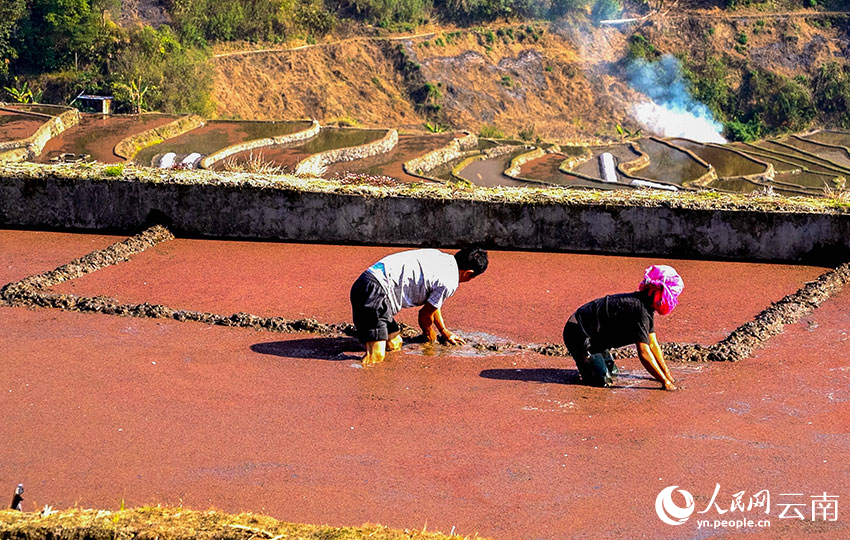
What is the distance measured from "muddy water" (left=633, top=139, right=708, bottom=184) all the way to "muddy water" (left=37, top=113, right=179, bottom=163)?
22030 millimetres

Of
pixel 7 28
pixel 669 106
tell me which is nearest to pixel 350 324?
pixel 7 28

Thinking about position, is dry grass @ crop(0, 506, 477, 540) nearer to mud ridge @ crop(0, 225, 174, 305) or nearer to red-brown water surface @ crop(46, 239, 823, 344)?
red-brown water surface @ crop(46, 239, 823, 344)

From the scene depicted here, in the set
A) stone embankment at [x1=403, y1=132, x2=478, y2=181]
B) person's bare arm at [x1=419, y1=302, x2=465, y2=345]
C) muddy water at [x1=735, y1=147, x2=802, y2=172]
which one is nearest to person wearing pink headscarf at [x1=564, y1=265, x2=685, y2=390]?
person's bare arm at [x1=419, y1=302, x2=465, y2=345]

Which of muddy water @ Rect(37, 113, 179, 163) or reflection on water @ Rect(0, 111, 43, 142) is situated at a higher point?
reflection on water @ Rect(0, 111, 43, 142)

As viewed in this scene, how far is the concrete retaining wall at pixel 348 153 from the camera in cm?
4052

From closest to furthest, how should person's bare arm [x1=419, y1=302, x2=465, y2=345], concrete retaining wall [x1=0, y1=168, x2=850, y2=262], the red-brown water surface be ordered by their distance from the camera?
person's bare arm [x1=419, y1=302, x2=465, y2=345] → the red-brown water surface → concrete retaining wall [x1=0, y1=168, x2=850, y2=262]

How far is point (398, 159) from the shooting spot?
46.2 metres

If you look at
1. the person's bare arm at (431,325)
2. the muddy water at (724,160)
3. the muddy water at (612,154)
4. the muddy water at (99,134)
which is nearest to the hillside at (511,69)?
the muddy water at (612,154)

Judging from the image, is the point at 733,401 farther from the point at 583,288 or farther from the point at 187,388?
the point at 187,388

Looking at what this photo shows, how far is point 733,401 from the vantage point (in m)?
7.84

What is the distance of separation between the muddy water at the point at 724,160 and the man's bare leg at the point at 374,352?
4307cm

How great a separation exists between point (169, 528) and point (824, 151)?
62350mm

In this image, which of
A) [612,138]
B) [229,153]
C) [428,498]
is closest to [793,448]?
[428,498]

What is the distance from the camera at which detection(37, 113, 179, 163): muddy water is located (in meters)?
36.5
